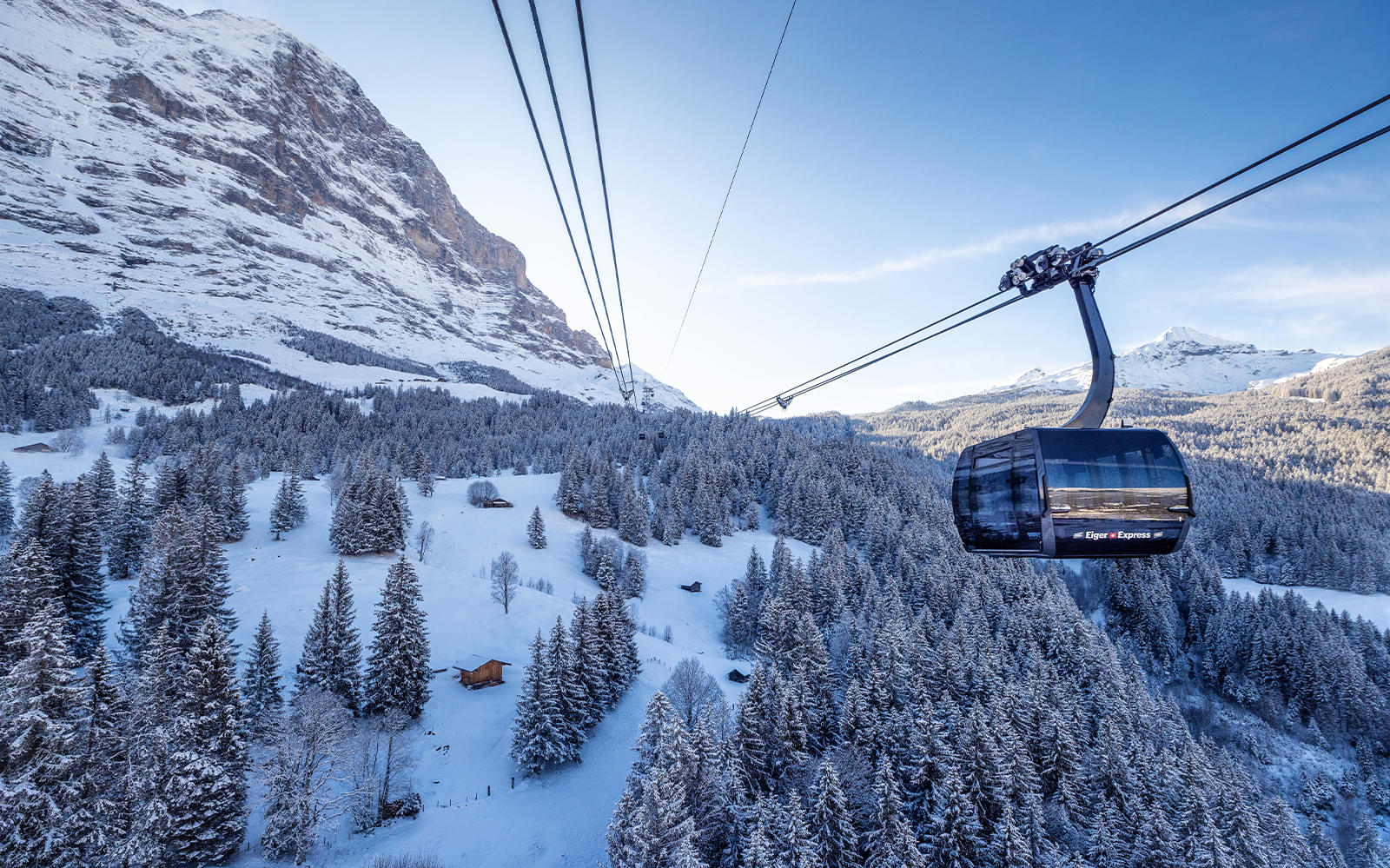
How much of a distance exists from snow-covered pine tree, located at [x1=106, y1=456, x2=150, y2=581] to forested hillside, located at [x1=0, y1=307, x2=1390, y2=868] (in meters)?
0.22

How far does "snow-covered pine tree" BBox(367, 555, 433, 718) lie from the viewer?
35.0m

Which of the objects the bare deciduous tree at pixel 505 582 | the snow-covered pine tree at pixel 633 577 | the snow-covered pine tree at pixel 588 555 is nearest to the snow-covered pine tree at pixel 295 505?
the bare deciduous tree at pixel 505 582

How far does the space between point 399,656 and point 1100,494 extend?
131 feet

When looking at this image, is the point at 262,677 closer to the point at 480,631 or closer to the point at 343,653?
the point at 343,653

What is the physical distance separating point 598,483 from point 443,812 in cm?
5621

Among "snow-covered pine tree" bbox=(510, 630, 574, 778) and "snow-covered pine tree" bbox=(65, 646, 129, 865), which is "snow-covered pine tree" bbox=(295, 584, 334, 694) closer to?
"snow-covered pine tree" bbox=(65, 646, 129, 865)

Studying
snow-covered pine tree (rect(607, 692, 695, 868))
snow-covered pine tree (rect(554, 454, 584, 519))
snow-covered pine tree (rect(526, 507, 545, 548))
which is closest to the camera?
snow-covered pine tree (rect(607, 692, 695, 868))

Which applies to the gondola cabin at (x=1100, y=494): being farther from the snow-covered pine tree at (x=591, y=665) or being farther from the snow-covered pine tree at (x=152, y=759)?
the snow-covered pine tree at (x=591, y=665)

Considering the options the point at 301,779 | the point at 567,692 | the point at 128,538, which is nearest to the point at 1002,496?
the point at 301,779

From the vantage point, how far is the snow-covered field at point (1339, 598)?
7700 cm

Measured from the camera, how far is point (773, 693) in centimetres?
3058

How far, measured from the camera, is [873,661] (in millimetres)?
36312

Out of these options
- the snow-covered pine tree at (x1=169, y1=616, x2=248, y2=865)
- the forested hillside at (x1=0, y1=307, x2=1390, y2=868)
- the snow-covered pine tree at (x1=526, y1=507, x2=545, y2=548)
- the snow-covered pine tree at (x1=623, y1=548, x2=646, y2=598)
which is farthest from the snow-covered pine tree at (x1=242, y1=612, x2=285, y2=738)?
the snow-covered pine tree at (x1=526, y1=507, x2=545, y2=548)

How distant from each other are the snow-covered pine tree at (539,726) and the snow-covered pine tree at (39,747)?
1934 cm
